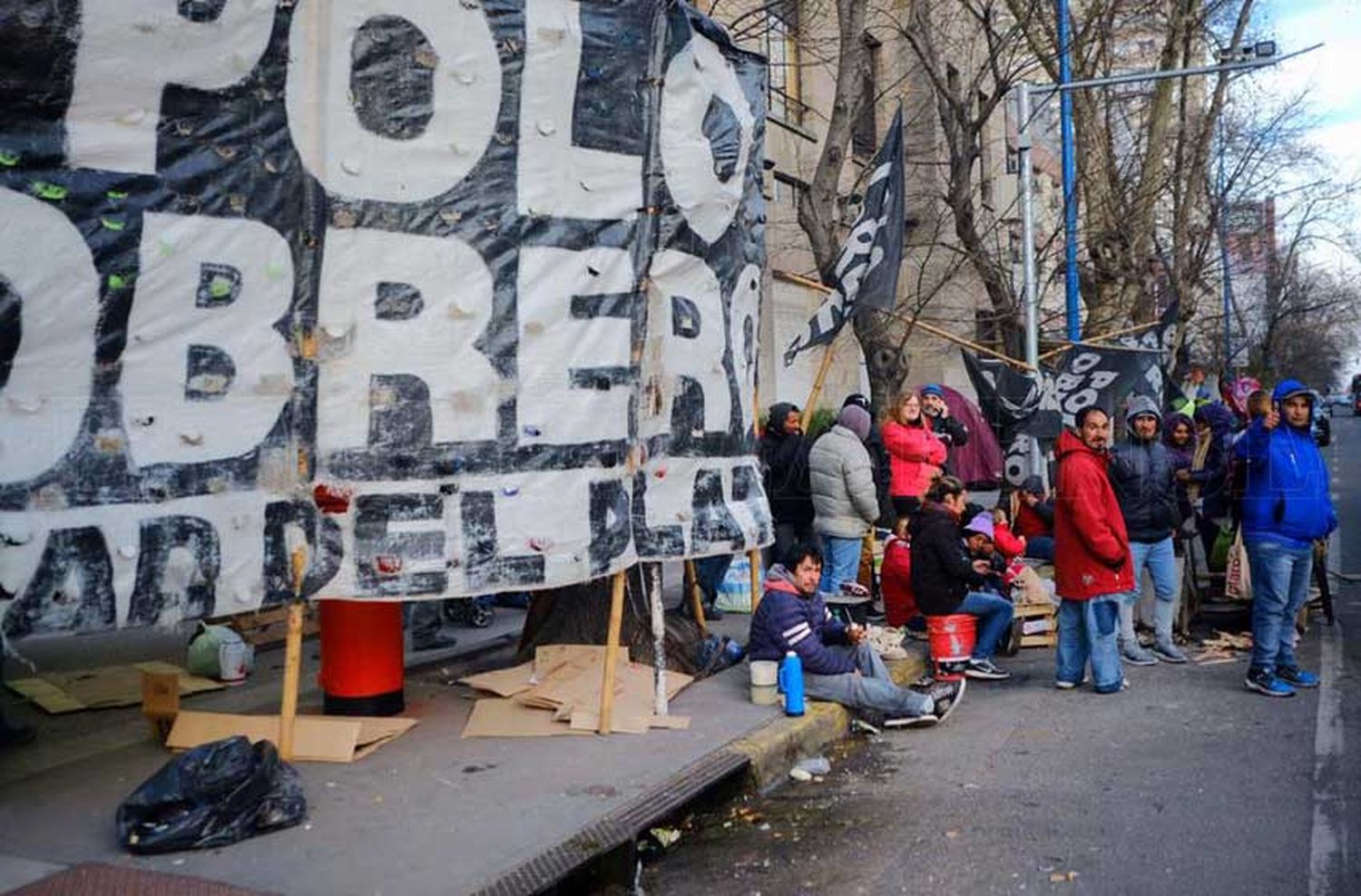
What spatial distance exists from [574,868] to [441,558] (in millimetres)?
1697

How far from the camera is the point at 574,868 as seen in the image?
4.86 meters

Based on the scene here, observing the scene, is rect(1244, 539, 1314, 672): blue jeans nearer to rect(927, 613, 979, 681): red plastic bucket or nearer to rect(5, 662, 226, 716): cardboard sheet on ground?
rect(927, 613, 979, 681): red plastic bucket

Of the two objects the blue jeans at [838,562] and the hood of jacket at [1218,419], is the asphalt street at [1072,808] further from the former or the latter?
the hood of jacket at [1218,419]

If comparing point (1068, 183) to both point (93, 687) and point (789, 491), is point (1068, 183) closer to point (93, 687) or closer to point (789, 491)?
point (789, 491)

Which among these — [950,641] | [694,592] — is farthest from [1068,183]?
[694,592]

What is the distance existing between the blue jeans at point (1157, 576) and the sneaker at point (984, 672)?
40.6 inches

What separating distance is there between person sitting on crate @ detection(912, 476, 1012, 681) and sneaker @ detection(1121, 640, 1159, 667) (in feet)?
3.21

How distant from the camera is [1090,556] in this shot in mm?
8008

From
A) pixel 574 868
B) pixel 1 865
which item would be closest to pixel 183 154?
pixel 1 865

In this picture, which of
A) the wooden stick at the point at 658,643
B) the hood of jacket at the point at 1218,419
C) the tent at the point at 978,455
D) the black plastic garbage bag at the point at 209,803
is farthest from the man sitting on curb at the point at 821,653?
the tent at the point at 978,455

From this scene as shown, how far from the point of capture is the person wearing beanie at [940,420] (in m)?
11.8

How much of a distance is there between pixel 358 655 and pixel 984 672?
445 cm

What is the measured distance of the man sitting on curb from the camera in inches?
294

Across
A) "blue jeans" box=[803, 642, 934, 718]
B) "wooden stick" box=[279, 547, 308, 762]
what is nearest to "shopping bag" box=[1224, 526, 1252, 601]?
"blue jeans" box=[803, 642, 934, 718]
